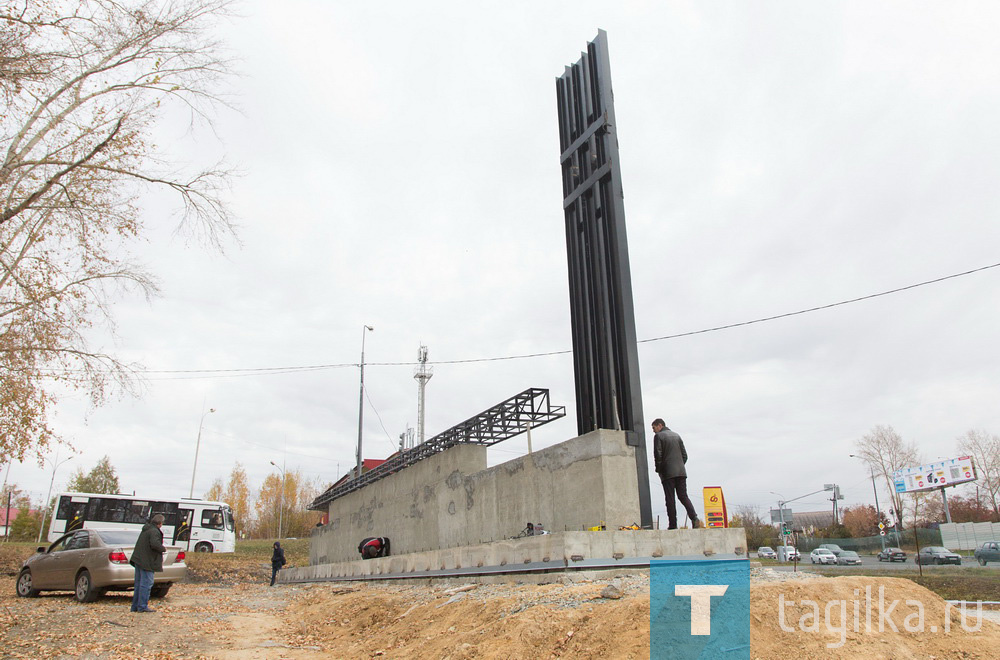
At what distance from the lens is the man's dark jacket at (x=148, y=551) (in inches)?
379

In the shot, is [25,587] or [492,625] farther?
[25,587]

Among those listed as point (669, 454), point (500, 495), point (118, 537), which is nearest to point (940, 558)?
point (500, 495)

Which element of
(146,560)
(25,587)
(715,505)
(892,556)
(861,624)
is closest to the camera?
(861,624)

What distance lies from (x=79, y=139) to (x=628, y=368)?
10.3 m

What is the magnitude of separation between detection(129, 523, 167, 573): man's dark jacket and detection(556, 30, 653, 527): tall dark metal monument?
716 centimetres

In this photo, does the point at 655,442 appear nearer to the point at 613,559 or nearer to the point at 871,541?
the point at 613,559

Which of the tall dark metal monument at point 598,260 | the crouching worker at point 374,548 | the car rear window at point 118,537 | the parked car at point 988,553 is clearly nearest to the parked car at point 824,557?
the parked car at point 988,553

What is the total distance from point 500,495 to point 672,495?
12.6 ft

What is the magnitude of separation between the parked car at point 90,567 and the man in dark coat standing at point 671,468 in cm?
831

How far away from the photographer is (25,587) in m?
11.9

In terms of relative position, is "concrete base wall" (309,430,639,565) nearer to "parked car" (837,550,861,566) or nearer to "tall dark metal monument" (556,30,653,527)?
"tall dark metal monument" (556,30,653,527)

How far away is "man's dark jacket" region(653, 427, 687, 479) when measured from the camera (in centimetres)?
874

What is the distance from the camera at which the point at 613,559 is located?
25.7ft

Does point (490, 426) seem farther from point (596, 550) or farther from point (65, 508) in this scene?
point (65, 508)
